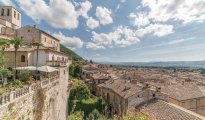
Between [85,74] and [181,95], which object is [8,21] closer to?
[181,95]

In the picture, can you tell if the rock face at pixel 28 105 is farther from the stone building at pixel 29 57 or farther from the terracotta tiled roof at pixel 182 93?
the terracotta tiled roof at pixel 182 93

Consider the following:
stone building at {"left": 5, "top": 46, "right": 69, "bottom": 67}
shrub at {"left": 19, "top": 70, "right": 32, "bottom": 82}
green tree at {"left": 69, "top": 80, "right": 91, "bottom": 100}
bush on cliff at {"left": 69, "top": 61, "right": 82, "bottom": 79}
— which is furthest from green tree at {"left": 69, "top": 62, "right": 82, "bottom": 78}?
shrub at {"left": 19, "top": 70, "right": 32, "bottom": 82}

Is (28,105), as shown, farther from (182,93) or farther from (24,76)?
(182,93)

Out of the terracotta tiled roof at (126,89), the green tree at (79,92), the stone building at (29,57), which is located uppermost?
the stone building at (29,57)

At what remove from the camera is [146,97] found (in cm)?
3888

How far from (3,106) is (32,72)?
18834mm

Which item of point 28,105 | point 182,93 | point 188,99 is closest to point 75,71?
point 182,93

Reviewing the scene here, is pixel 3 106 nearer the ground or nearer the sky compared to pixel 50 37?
nearer the ground

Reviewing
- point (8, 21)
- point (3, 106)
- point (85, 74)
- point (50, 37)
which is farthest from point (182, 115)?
point (85, 74)

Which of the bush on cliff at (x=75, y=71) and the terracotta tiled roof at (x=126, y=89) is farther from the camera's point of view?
the bush on cliff at (x=75, y=71)

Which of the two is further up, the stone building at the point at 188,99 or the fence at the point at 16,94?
the fence at the point at 16,94

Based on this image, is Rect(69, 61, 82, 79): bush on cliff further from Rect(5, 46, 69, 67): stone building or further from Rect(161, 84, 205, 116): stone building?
Rect(5, 46, 69, 67): stone building

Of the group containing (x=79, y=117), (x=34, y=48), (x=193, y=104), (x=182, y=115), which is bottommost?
(x=193, y=104)

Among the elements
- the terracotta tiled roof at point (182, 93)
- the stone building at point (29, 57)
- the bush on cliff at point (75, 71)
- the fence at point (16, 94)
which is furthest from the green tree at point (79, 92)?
the fence at point (16, 94)
